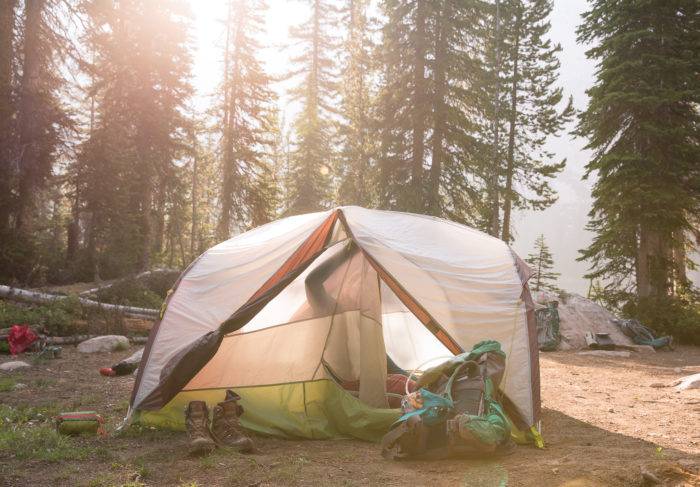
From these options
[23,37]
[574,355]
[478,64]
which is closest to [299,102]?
[478,64]

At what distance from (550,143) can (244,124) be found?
587ft

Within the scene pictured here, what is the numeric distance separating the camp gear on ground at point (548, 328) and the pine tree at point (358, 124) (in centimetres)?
803

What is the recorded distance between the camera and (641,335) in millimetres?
12750

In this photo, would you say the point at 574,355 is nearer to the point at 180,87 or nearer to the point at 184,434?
the point at 184,434

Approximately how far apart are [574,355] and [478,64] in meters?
10.8

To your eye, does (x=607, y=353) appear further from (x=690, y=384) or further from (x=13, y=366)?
(x=13, y=366)

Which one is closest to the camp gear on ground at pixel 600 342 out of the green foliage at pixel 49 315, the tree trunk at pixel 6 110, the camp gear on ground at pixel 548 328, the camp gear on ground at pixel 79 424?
the camp gear on ground at pixel 548 328

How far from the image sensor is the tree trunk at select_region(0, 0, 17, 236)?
1380 cm

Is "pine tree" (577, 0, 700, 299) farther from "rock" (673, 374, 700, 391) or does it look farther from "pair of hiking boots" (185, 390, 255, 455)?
Result: "pair of hiking boots" (185, 390, 255, 455)

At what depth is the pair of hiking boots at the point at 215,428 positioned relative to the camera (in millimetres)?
4527

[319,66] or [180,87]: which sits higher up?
[319,66]

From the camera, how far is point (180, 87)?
20.2 meters

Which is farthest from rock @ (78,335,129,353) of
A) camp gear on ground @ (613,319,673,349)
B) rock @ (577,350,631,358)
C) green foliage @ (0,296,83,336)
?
camp gear on ground @ (613,319,673,349)

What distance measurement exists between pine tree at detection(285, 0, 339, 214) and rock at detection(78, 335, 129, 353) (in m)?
14.9
